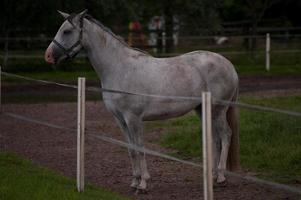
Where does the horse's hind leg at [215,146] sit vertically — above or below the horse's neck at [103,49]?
below

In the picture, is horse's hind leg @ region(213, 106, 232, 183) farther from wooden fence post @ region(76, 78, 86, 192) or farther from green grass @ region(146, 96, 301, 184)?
wooden fence post @ region(76, 78, 86, 192)

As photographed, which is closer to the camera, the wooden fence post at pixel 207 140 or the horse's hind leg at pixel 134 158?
the wooden fence post at pixel 207 140

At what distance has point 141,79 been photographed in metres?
9.56

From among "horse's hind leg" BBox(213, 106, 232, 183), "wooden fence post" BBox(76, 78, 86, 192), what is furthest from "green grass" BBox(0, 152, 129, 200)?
"horse's hind leg" BBox(213, 106, 232, 183)

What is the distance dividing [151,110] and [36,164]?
2.46 metres

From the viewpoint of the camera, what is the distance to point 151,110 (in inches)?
374

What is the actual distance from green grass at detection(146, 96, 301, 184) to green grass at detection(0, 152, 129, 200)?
2.33 meters

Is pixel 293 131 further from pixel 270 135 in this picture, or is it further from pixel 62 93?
pixel 62 93

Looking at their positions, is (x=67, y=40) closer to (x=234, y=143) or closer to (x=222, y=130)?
(x=222, y=130)

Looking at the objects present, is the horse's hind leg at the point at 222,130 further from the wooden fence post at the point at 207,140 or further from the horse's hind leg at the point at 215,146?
the wooden fence post at the point at 207,140

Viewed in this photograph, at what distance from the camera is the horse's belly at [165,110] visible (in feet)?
31.2

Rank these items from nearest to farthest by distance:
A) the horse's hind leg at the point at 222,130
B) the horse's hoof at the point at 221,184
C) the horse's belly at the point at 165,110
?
the horse's belly at the point at 165,110
the horse's hoof at the point at 221,184
the horse's hind leg at the point at 222,130

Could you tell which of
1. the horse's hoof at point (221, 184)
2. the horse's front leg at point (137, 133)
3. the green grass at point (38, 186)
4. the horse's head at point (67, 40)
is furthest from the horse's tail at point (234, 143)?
the horse's head at point (67, 40)

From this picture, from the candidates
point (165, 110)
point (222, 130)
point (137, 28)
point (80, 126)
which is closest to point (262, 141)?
point (222, 130)
